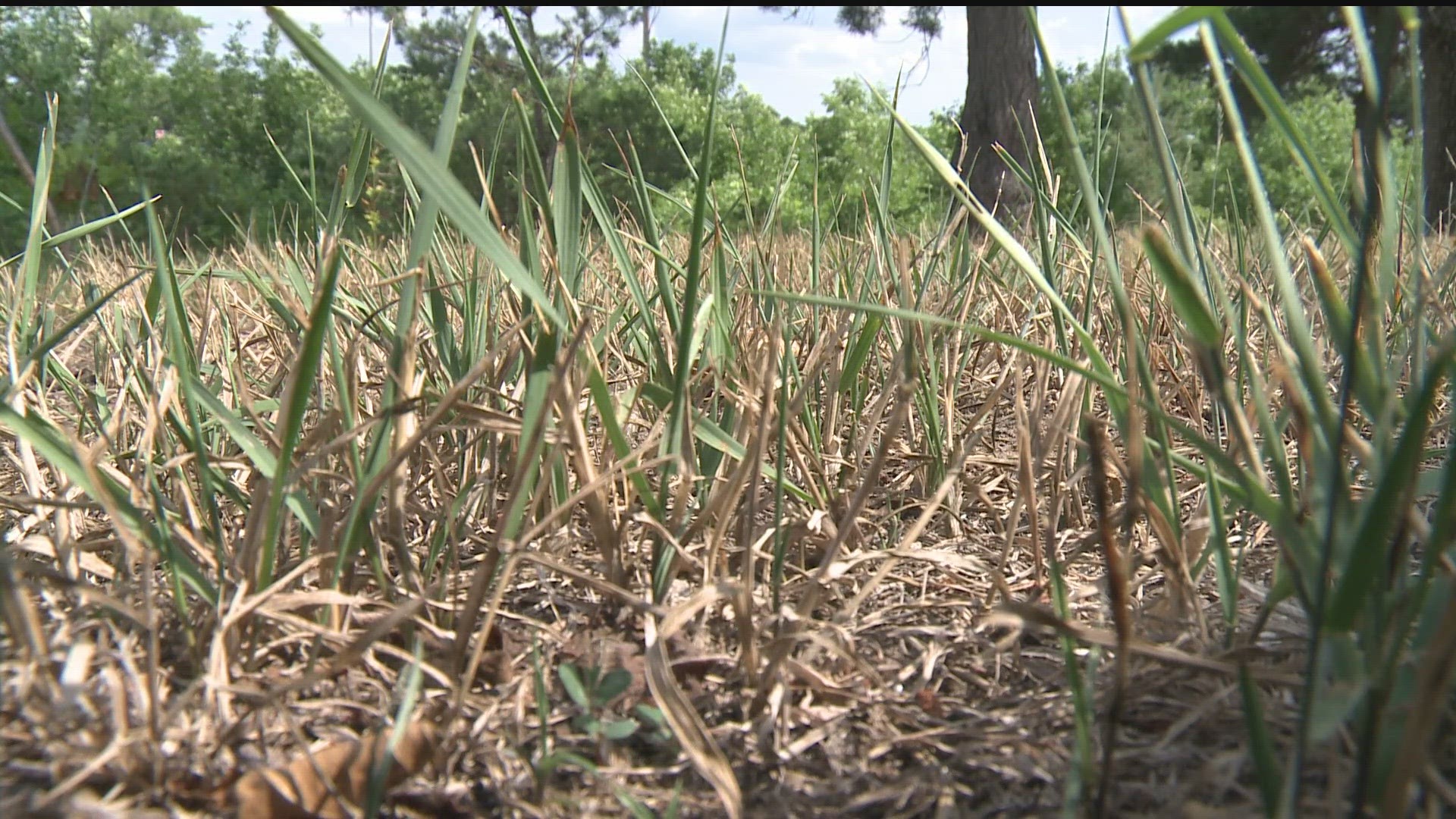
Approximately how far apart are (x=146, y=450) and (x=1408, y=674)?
76 centimetres

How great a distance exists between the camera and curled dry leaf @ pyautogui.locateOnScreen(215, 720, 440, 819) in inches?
18.6

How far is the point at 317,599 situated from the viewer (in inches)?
22.5

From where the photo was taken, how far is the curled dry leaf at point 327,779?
18.6 inches

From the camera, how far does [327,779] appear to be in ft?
1.57

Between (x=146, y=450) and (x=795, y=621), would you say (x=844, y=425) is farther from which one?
(x=146, y=450)

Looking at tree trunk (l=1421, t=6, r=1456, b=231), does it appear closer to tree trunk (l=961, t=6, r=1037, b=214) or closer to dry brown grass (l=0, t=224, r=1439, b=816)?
tree trunk (l=961, t=6, r=1037, b=214)

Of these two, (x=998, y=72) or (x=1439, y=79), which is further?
(x=1439, y=79)

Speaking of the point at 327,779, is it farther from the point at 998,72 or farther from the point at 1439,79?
the point at 1439,79

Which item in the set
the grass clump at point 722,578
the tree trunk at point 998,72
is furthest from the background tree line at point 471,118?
the grass clump at point 722,578

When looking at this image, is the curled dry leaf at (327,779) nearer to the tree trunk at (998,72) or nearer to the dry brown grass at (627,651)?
the dry brown grass at (627,651)

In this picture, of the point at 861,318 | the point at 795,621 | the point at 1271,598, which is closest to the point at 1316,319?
the point at 861,318

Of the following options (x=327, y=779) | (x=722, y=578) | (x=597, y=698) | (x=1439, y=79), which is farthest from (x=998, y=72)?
(x=327, y=779)

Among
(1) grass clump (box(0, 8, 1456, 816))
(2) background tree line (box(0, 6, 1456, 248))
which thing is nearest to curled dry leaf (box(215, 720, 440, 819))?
Result: (1) grass clump (box(0, 8, 1456, 816))

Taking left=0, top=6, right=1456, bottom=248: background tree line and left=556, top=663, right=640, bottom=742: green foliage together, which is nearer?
left=556, top=663, right=640, bottom=742: green foliage
